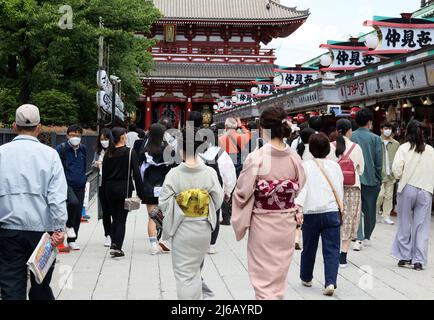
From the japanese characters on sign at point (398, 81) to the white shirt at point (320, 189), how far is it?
5591 millimetres

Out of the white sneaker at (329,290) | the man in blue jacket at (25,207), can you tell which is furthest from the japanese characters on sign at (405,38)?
the man in blue jacket at (25,207)

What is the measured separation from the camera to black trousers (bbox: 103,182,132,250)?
7906 mm

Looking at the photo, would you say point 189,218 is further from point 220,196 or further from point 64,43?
point 64,43

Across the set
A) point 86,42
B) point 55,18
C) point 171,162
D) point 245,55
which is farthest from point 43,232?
point 245,55

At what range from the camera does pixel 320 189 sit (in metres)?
6.18

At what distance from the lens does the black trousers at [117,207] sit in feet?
25.9

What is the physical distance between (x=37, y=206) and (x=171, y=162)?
3990 mm

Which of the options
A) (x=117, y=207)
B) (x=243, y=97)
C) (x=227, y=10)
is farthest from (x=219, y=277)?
(x=227, y=10)

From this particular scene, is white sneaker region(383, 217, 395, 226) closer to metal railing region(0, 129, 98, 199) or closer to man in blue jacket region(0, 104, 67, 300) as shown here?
metal railing region(0, 129, 98, 199)

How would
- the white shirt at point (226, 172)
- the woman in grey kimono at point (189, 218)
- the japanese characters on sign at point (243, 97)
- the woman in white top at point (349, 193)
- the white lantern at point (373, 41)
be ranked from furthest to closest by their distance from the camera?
the japanese characters on sign at point (243, 97)
the white lantern at point (373, 41)
the white shirt at point (226, 172)
the woman in white top at point (349, 193)
the woman in grey kimono at point (189, 218)

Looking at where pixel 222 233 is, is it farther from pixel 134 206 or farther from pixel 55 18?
pixel 55 18

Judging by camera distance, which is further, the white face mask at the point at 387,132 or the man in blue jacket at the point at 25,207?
the white face mask at the point at 387,132

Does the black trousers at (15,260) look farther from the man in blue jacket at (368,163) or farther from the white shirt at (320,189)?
the man in blue jacket at (368,163)

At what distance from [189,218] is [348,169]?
10.2ft
